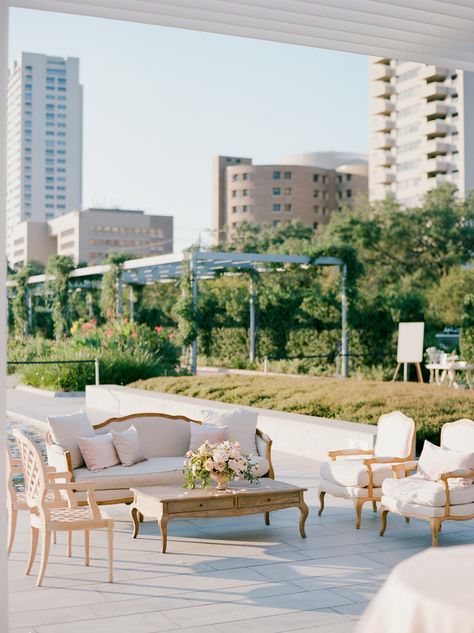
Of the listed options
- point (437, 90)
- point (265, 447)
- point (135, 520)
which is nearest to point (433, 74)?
point (437, 90)

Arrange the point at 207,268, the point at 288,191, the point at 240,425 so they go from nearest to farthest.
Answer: the point at 240,425 < the point at 207,268 < the point at 288,191

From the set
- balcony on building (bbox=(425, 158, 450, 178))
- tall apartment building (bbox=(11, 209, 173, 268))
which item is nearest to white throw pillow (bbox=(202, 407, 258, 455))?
balcony on building (bbox=(425, 158, 450, 178))

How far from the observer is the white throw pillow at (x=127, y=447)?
7.48 meters

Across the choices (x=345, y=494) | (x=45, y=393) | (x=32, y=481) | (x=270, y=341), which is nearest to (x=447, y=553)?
(x=32, y=481)

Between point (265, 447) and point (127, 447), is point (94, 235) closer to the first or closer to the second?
point (265, 447)

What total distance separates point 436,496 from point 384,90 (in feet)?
244

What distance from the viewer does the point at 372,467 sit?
24.4 ft

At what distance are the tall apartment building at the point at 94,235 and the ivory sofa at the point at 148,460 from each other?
314 feet

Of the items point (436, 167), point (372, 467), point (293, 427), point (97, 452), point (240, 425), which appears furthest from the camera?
point (436, 167)

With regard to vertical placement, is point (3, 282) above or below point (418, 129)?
below

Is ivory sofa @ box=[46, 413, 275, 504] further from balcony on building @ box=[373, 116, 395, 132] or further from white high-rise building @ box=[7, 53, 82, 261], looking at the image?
white high-rise building @ box=[7, 53, 82, 261]

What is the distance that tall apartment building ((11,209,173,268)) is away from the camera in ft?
344

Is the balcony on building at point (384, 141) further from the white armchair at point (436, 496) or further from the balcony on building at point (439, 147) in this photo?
the white armchair at point (436, 496)

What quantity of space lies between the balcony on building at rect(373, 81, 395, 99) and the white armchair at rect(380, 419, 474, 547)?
73.6 metres
